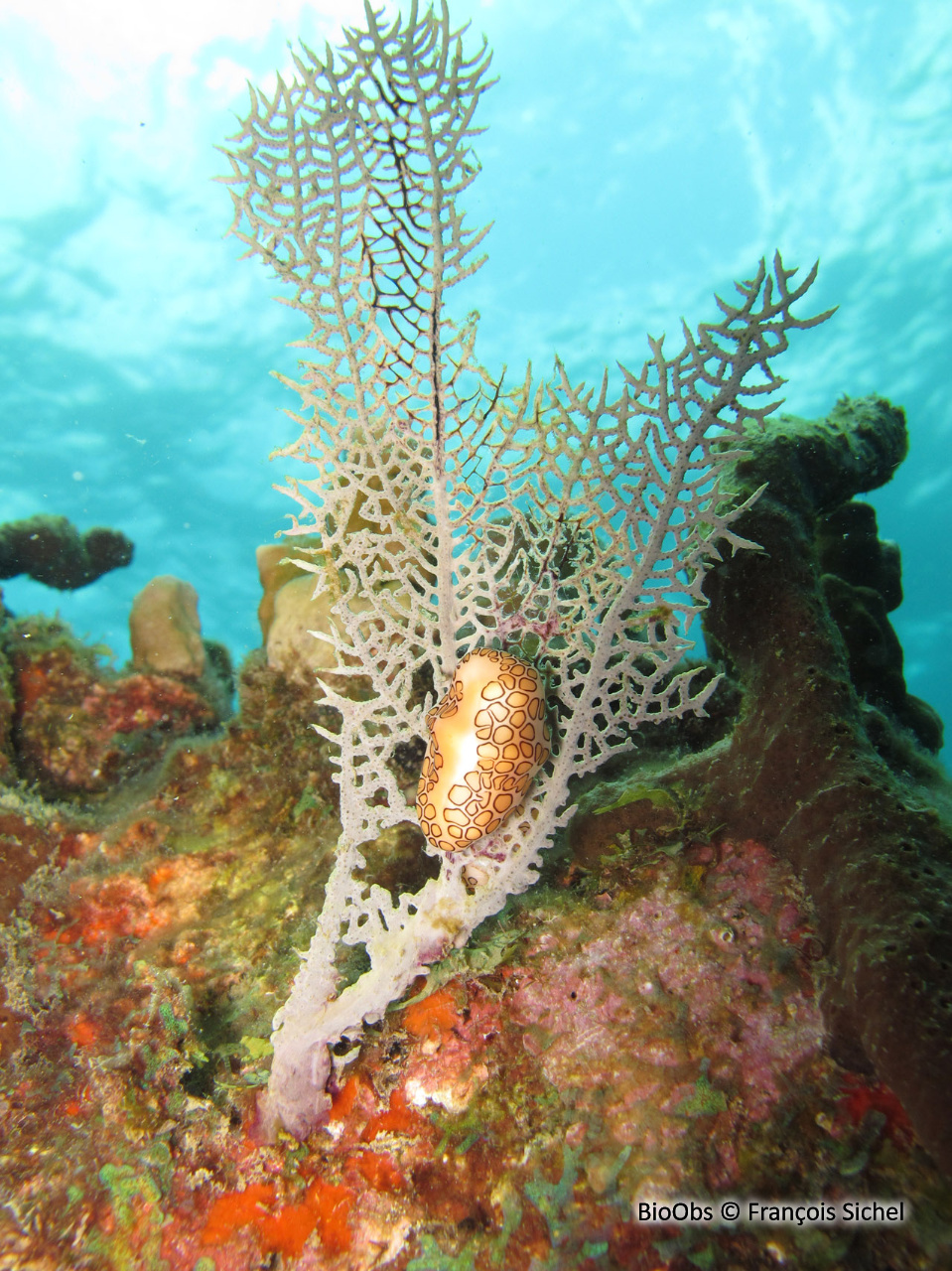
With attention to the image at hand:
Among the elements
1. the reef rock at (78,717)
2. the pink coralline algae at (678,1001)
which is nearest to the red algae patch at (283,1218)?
the pink coralline algae at (678,1001)

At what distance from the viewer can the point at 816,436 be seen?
151 inches

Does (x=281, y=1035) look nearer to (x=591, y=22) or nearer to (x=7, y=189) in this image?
(x=7, y=189)

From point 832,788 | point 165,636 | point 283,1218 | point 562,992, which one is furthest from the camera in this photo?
point 165,636

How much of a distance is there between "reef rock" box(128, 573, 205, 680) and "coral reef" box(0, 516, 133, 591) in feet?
6.97

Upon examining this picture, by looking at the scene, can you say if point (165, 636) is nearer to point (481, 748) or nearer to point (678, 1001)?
point (481, 748)

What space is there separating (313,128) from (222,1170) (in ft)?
14.6

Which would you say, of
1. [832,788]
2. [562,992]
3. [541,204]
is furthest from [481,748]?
[541,204]

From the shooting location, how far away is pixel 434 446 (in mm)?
2646

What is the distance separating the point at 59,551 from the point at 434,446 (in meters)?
7.26

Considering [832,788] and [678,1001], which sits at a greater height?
[832,788]

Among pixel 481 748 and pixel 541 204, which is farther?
pixel 541 204

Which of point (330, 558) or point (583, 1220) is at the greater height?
point (330, 558)

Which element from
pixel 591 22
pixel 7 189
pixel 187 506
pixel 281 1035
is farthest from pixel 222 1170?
pixel 187 506

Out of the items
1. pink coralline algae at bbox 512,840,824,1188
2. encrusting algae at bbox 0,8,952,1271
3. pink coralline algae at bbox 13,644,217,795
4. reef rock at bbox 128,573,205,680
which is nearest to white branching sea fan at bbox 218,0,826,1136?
encrusting algae at bbox 0,8,952,1271
